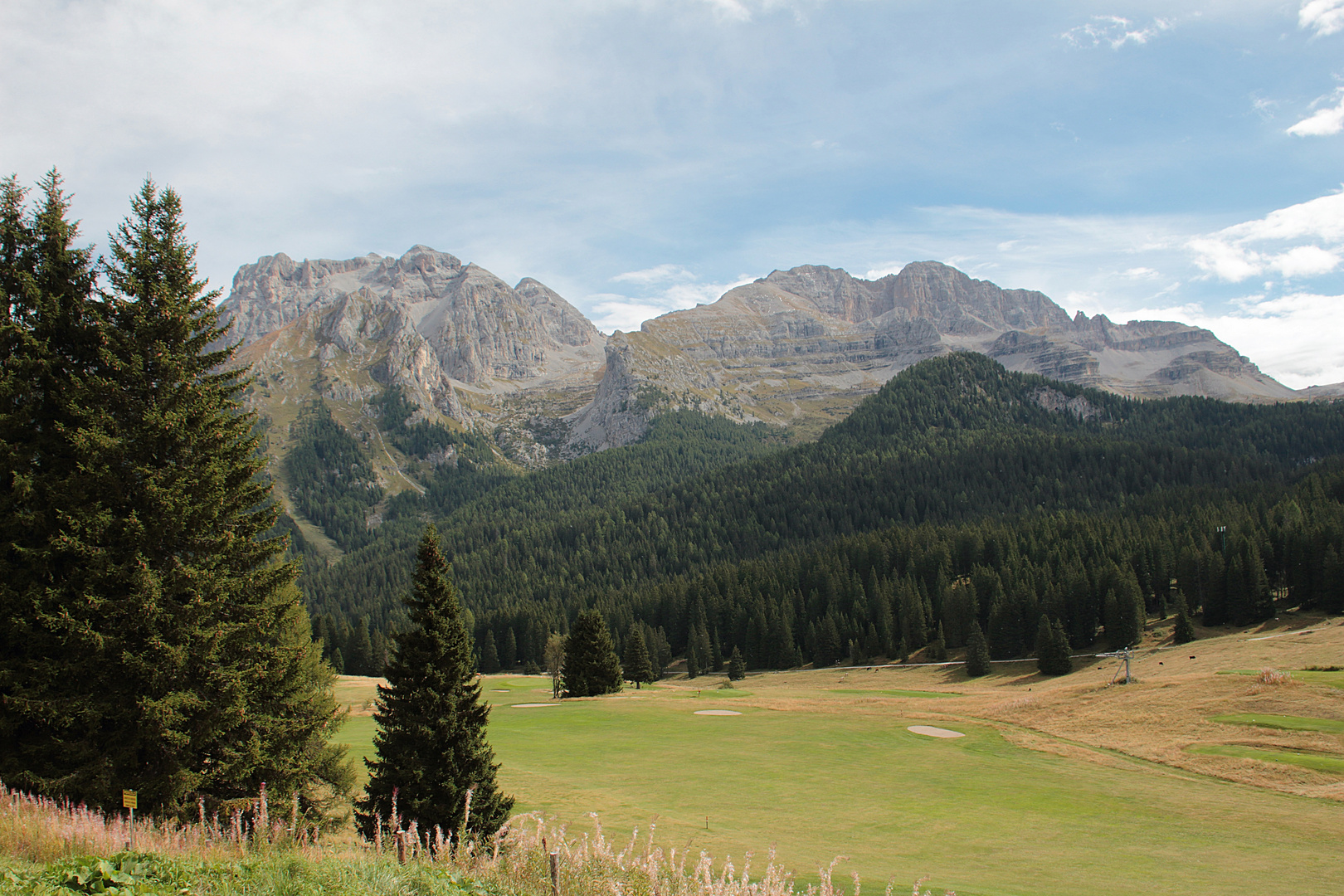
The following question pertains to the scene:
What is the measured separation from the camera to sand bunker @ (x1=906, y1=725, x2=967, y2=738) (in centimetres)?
3503

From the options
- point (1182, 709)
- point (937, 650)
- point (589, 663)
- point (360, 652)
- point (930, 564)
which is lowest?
point (937, 650)

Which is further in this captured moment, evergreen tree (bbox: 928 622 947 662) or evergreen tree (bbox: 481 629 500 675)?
evergreen tree (bbox: 481 629 500 675)

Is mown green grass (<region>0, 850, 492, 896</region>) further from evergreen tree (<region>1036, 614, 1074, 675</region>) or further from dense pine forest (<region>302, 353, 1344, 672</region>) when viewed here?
dense pine forest (<region>302, 353, 1344, 672</region>)

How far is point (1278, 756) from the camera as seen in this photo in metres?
26.4

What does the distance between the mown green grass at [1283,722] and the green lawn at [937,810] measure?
310 inches

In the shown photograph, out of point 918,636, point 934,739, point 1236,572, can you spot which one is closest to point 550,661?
point 934,739

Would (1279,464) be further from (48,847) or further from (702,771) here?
(48,847)

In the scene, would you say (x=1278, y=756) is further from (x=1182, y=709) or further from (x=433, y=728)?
(x=433, y=728)

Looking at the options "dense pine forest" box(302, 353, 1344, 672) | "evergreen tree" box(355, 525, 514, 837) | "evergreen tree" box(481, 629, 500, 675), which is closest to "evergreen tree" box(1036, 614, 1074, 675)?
"dense pine forest" box(302, 353, 1344, 672)

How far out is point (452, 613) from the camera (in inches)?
746

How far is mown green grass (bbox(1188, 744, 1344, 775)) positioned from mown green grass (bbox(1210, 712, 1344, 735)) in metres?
3.62

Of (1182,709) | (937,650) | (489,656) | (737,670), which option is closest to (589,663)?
(737,670)

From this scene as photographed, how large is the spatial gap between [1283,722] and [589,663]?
49673mm

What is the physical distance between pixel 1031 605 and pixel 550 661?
62476 millimetres
